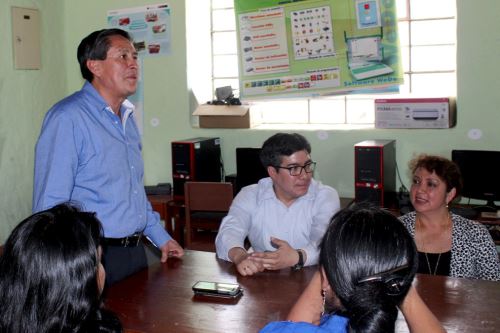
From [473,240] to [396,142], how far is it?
1.85m

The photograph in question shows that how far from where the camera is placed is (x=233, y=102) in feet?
16.1

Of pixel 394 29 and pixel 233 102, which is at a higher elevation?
pixel 394 29

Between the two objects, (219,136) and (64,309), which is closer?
(64,309)

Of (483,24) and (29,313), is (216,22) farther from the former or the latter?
(29,313)

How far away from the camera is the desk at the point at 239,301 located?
5.95ft

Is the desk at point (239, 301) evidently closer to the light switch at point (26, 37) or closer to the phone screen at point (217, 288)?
the phone screen at point (217, 288)

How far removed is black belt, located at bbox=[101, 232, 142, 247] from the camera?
2.45 m

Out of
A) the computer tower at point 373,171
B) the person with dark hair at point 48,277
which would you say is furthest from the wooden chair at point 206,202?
the person with dark hair at point 48,277

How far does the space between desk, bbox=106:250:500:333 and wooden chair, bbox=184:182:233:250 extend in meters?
1.60

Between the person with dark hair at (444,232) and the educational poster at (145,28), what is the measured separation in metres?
2.84

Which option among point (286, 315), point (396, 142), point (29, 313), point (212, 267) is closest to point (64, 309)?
point (29, 313)

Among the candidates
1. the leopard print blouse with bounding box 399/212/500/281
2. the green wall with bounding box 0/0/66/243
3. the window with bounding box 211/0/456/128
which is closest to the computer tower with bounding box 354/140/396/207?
the window with bounding box 211/0/456/128

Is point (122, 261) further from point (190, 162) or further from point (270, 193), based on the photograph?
point (190, 162)

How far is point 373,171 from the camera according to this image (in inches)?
159
